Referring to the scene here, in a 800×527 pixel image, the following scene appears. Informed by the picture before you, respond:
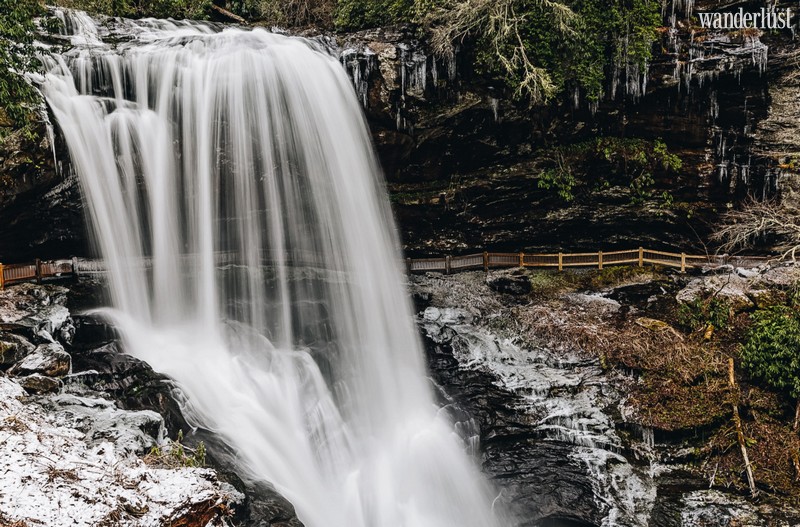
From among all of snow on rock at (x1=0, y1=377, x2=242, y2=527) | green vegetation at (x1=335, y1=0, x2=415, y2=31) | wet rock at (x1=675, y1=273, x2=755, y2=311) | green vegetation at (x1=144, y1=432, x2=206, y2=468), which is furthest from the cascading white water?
wet rock at (x1=675, y1=273, x2=755, y2=311)

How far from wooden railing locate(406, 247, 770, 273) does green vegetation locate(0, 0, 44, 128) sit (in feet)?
40.9

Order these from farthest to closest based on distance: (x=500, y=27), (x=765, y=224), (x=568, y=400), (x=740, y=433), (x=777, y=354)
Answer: (x=765, y=224) < (x=500, y=27) < (x=568, y=400) < (x=777, y=354) < (x=740, y=433)

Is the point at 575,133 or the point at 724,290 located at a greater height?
the point at 575,133

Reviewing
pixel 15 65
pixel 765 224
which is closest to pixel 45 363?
pixel 15 65

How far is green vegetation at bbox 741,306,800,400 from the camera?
1319 centimetres

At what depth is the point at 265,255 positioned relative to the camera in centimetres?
1767

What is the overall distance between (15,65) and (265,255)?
26.2ft

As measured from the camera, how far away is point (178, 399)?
11.3 m

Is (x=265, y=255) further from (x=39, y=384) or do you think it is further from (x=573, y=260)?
(x=573, y=260)

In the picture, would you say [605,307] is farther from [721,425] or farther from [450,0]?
[450,0]

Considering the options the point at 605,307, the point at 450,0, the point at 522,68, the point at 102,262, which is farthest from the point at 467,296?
the point at 102,262

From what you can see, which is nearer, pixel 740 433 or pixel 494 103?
pixel 740 433

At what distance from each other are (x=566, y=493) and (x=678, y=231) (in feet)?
42.4

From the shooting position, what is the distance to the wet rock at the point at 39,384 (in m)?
10.0
